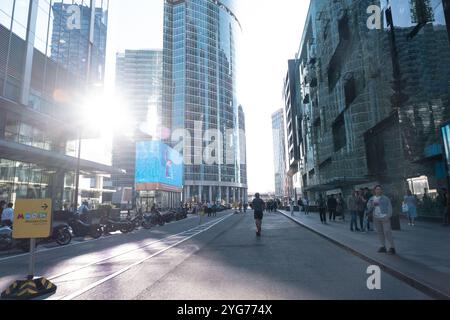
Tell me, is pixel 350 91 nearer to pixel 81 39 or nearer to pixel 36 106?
pixel 81 39

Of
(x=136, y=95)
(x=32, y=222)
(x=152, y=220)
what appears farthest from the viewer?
(x=136, y=95)

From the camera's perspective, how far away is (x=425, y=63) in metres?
20.3

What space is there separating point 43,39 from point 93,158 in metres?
13.9

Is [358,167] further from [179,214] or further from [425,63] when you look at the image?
[179,214]

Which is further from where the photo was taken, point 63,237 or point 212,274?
point 63,237

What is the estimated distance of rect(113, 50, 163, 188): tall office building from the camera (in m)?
136

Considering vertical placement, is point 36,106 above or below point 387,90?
above

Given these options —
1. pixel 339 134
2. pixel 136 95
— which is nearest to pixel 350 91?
pixel 339 134

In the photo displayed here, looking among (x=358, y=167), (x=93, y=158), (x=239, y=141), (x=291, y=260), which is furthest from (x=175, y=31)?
(x=291, y=260)

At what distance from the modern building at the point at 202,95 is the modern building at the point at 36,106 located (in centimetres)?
7488

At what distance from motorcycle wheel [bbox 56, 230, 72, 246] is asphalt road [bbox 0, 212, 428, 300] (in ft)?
9.93

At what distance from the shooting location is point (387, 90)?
993 inches

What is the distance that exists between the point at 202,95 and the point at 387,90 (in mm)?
97528

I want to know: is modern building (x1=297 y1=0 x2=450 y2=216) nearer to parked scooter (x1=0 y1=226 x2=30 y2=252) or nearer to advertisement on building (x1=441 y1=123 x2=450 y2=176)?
advertisement on building (x1=441 y1=123 x2=450 y2=176)
